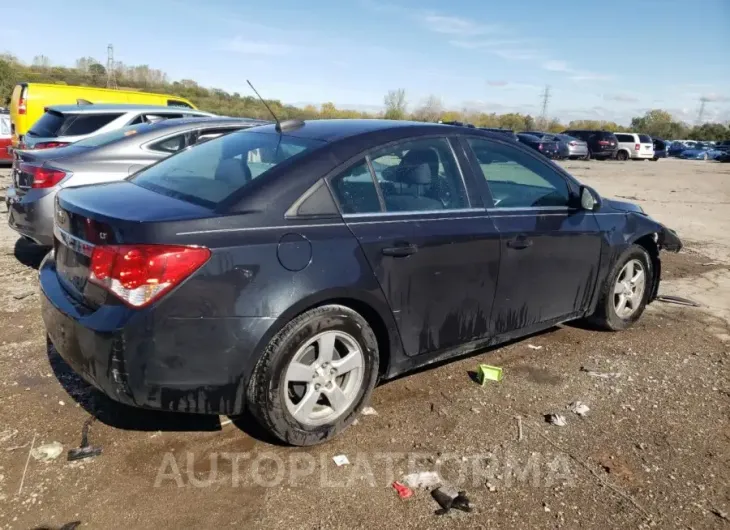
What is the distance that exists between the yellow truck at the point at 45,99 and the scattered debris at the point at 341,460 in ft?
34.9

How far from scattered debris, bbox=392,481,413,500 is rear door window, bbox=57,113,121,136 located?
658 cm

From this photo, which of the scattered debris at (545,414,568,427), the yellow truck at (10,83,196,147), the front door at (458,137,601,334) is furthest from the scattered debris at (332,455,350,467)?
the yellow truck at (10,83,196,147)

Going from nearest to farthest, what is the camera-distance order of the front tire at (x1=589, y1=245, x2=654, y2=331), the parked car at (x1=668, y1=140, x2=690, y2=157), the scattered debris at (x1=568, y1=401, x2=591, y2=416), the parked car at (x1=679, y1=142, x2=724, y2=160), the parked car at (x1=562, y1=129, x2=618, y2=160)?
the scattered debris at (x1=568, y1=401, x2=591, y2=416) < the front tire at (x1=589, y1=245, x2=654, y2=331) < the parked car at (x1=562, y1=129, x2=618, y2=160) < the parked car at (x1=679, y1=142, x2=724, y2=160) < the parked car at (x1=668, y1=140, x2=690, y2=157)

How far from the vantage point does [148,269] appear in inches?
102

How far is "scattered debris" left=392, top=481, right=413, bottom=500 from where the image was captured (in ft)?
9.07

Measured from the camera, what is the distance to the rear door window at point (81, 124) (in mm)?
7543

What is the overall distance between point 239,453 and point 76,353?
3.03 ft

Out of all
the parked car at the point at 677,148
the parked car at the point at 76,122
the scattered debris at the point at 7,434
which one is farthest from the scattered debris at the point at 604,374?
the parked car at the point at 677,148

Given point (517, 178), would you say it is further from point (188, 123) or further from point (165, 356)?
point (188, 123)

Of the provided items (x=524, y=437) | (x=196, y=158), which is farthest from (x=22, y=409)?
(x=524, y=437)

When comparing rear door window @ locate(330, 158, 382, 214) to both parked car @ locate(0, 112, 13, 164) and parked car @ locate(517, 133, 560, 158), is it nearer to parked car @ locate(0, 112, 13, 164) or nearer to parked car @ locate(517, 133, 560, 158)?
parked car @ locate(0, 112, 13, 164)

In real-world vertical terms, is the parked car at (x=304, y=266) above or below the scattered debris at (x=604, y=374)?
above

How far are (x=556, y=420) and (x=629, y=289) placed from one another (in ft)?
6.53

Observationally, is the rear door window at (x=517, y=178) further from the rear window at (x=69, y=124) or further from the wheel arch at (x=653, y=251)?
the rear window at (x=69, y=124)
